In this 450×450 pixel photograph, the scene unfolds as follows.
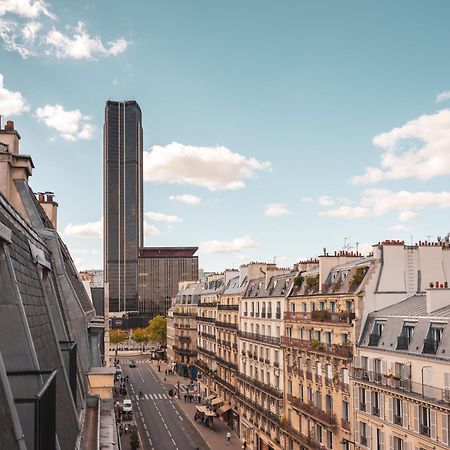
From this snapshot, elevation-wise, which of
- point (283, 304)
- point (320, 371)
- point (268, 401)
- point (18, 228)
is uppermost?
point (18, 228)

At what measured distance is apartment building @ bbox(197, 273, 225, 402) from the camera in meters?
78.6

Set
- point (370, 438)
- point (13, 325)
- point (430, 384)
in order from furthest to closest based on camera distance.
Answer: point (370, 438)
point (430, 384)
point (13, 325)

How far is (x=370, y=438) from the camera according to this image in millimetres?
34844

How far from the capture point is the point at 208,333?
271 feet

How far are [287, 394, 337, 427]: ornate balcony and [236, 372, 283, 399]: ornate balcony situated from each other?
218 centimetres

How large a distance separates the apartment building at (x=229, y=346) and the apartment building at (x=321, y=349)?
712 inches

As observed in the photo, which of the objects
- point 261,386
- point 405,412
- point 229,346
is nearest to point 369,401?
point 405,412

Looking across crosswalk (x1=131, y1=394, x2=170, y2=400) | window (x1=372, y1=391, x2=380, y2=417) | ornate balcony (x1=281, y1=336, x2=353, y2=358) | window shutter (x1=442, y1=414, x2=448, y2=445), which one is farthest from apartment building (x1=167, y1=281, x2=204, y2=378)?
window shutter (x1=442, y1=414, x2=448, y2=445)

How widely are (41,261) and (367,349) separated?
92.8 feet

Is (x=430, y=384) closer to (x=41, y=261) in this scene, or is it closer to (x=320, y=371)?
(x=320, y=371)

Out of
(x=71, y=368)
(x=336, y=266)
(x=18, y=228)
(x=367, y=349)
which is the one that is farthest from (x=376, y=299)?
(x=18, y=228)

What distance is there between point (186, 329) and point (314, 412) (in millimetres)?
64859

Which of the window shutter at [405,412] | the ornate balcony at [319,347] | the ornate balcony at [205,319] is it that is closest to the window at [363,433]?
the ornate balcony at [319,347]

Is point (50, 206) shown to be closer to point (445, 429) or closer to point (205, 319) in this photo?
point (445, 429)
